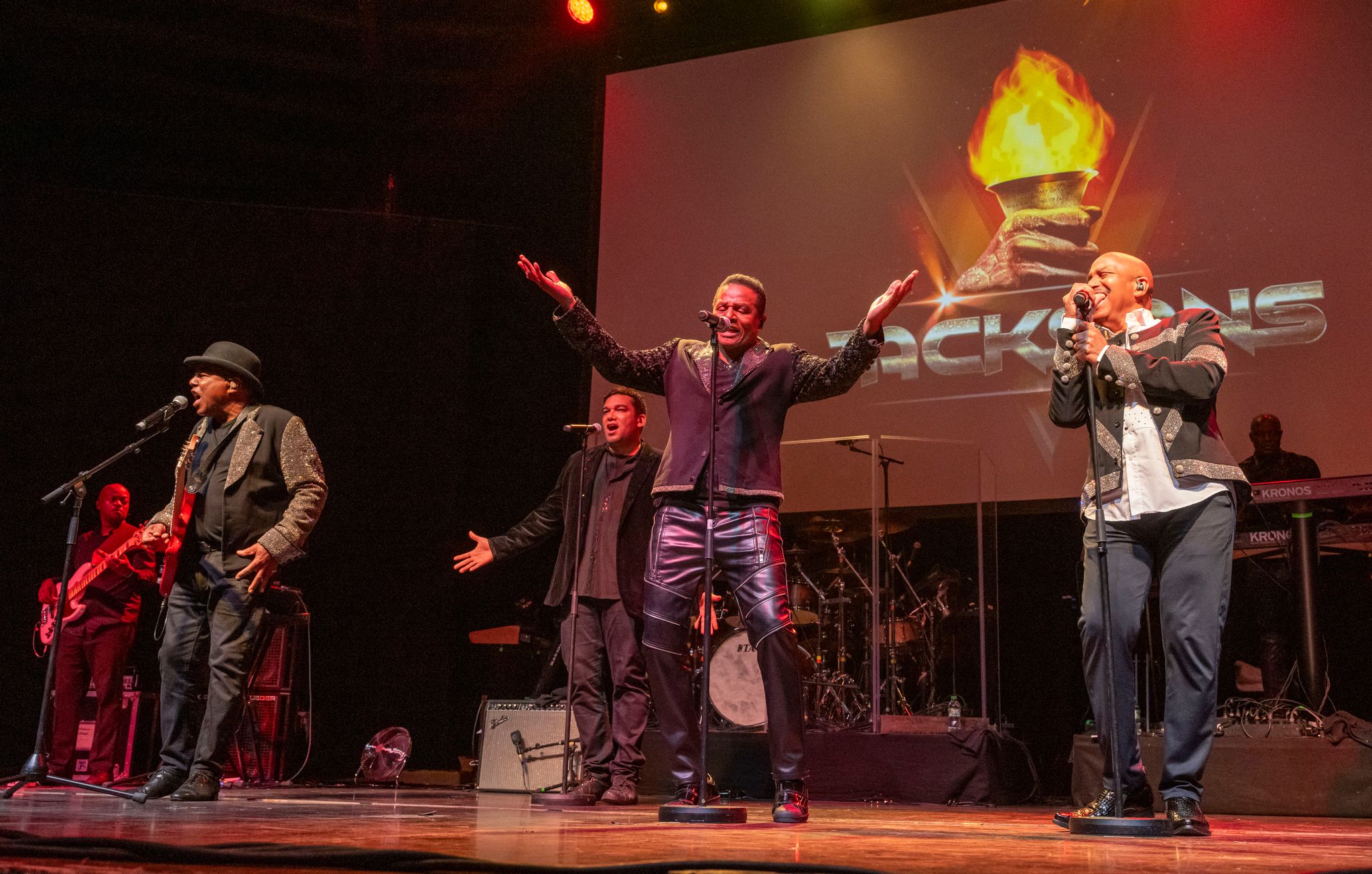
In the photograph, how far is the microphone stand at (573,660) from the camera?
4.66 metres

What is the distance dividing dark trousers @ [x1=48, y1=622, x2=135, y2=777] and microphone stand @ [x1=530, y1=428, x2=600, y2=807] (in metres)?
2.84

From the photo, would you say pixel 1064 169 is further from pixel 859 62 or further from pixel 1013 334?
pixel 859 62

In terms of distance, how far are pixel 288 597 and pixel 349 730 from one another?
7.54 ft

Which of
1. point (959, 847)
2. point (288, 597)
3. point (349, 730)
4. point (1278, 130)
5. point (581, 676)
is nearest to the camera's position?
point (959, 847)

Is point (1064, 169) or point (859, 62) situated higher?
point (859, 62)

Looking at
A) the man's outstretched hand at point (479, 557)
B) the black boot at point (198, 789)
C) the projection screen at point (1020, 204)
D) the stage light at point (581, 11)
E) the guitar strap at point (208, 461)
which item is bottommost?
the black boot at point (198, 789)

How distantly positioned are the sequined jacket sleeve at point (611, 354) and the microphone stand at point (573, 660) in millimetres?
751

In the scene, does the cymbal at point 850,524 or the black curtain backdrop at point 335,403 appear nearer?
the cymbal at point 850,524

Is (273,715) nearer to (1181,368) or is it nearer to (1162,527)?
(1162,527)

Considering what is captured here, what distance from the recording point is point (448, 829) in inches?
107

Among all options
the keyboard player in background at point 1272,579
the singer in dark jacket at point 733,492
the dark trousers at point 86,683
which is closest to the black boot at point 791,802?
the singer in dark jacket at point 733,492

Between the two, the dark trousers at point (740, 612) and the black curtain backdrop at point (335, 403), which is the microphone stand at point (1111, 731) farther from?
the black curtain backdrop at point (335, 403)

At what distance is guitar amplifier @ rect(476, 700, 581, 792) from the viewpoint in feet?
19.7

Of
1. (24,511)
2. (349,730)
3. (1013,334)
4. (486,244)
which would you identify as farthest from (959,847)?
(24,511)
